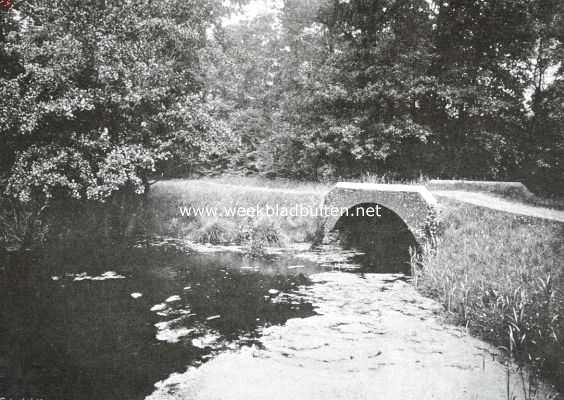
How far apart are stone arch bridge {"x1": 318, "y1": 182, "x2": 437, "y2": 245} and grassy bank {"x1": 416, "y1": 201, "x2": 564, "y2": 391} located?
61 centimetres

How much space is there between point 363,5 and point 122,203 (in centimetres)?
1295

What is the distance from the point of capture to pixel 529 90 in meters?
21.1

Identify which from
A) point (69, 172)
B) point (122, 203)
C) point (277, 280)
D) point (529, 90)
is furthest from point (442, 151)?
point (69, 172)

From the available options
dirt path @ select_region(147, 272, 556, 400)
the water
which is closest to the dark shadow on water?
the water

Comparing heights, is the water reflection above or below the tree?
below

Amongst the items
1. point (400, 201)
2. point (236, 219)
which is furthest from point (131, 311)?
point (400, 201)

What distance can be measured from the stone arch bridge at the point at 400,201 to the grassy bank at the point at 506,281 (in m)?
0.61

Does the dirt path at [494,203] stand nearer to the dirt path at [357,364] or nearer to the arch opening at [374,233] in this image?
the arch opening at [374,233]

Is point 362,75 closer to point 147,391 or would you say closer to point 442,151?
point 442,151

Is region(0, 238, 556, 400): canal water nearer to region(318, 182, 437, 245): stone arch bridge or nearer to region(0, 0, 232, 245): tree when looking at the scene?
region(318, 182, 437, 245): stone arch bridge

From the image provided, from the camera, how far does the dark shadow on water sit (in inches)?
271

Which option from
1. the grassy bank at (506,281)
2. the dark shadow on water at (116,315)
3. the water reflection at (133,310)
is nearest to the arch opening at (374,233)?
the water reflection at (133,310)

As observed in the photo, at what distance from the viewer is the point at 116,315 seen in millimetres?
9164

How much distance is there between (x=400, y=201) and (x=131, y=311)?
743 cm
